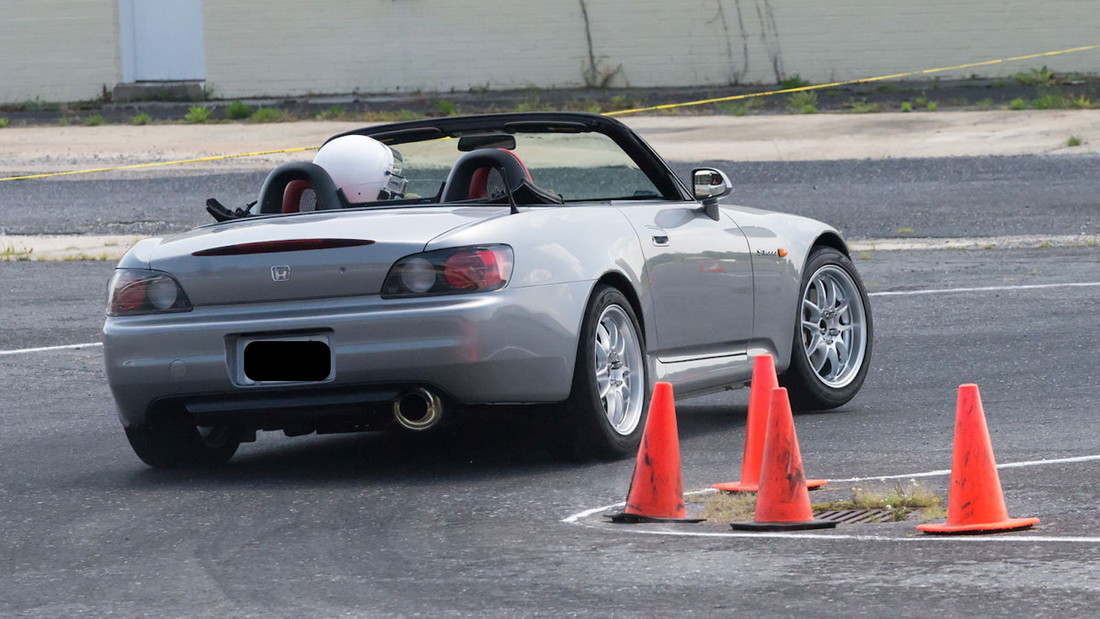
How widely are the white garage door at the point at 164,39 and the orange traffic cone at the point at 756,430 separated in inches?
1264

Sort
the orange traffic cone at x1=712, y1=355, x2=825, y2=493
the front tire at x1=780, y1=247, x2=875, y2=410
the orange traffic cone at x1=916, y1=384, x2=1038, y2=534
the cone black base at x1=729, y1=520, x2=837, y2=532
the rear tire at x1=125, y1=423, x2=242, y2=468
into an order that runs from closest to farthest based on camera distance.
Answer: the orange traffic cone at x1=916, y1=384, x2=1038, y2=534
the cone black base at x1=729, y1=520, x2=837, y2=532
the orange traffic cone at x1=712, y1=355, x2=825, y2=493
the rear tire at x1=125, y1=423, x2=242, y2=468
the front tire at x1=780, y1=247, x2=875, y2=410

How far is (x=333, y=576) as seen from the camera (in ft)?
15.7

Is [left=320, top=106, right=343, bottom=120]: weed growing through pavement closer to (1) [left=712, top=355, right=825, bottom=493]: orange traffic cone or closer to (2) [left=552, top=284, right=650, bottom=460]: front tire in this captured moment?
(2) [left=552, top=284, right=650, bottom=460]: front tire

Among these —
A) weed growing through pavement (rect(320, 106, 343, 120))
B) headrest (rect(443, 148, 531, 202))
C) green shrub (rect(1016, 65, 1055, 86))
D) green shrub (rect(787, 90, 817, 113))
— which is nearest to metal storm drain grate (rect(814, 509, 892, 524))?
headrest (rect(443, 148, 531, 202))

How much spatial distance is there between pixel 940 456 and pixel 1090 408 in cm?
142

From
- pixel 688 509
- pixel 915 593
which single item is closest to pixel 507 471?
pixel 688 509

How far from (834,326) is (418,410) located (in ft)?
8.63

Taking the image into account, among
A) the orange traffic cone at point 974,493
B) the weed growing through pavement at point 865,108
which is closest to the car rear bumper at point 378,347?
the orange traffic cone at point 974,493

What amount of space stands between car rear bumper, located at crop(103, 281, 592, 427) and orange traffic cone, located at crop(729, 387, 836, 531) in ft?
3.92

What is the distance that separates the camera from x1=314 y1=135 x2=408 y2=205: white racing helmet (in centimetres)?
716

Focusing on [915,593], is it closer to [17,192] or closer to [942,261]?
[942,261]

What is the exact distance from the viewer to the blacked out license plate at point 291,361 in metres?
6.18

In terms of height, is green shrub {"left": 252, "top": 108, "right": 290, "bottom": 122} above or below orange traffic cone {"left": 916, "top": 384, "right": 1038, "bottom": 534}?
above

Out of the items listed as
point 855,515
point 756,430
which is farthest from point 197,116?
point 855,515
